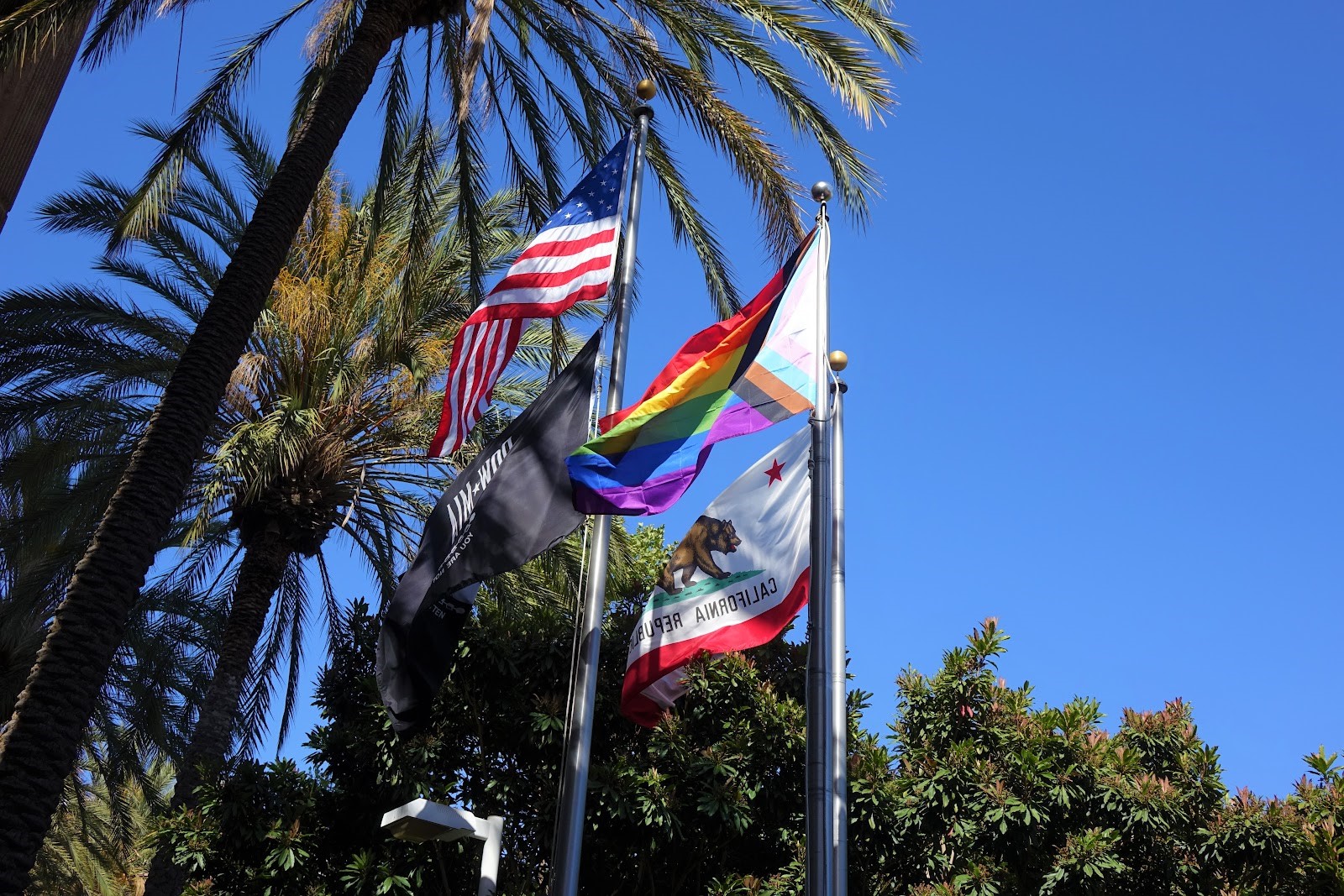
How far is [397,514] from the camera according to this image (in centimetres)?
1534

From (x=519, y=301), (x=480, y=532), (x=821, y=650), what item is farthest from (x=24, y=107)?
(x=821, y=650)

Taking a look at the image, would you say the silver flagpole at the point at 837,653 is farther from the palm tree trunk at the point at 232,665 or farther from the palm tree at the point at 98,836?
the palm tree at the point at 98,836

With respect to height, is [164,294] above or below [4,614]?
above

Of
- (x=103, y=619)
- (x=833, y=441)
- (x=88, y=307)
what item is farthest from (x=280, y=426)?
(x=833, y=441)

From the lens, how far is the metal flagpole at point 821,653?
21.5 ft

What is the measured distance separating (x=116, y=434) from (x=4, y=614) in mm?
3003

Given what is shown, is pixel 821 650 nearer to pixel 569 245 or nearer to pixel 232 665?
pixel 569 245

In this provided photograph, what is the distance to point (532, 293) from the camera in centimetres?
927

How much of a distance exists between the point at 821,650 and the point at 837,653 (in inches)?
6.6

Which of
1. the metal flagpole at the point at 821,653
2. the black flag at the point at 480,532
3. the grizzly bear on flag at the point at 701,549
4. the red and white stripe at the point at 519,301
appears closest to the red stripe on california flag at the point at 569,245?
the red and white stripe at the point at 519,301

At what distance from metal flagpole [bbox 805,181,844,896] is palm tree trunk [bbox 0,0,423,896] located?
434 centimetres

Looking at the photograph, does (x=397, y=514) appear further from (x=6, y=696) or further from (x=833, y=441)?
(x=833, y=441)

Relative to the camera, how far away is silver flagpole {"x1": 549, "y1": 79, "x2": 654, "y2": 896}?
23.6 ft

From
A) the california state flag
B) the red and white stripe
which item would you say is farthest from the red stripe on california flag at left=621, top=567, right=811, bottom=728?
the red and white stripe
